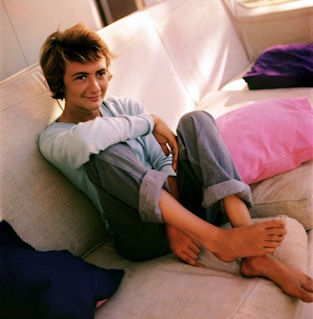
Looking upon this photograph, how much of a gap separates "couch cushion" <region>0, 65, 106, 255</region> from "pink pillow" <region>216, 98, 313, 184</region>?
480 mm

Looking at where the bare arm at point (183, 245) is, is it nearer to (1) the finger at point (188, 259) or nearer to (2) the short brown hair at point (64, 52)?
(1) the finger at point (188, 259)

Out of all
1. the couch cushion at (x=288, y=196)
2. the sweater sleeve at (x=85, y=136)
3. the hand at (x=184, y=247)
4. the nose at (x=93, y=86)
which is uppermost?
the nose at (x=93, y=86)

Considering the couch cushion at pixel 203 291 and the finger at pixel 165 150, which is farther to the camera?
the finger at pixel 165 150

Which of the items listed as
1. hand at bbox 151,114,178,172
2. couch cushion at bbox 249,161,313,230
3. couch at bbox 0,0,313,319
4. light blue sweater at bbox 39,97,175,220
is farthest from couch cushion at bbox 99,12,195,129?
couch cushion at bbox 249,161,313,230

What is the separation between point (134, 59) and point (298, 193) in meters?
0.81

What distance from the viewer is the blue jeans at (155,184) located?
3.35 ft

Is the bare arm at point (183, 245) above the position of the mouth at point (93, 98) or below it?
below

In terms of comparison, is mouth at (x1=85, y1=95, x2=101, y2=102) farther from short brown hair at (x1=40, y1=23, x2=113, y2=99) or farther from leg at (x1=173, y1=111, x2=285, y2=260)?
leg at (x1=173, y1=111, x2=285, y2=260)

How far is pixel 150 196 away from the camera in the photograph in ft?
3.29

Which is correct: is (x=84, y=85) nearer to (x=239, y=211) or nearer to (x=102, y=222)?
(x=102, y=222)

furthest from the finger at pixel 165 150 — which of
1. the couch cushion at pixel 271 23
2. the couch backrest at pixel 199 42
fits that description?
the couch cushion at pixel 271 23

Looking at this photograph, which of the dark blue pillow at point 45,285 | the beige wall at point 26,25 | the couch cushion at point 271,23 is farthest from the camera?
the couch cushion at point 271,23

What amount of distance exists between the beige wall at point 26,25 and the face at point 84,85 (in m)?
0.33

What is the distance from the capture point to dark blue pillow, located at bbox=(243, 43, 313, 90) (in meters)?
1.76
